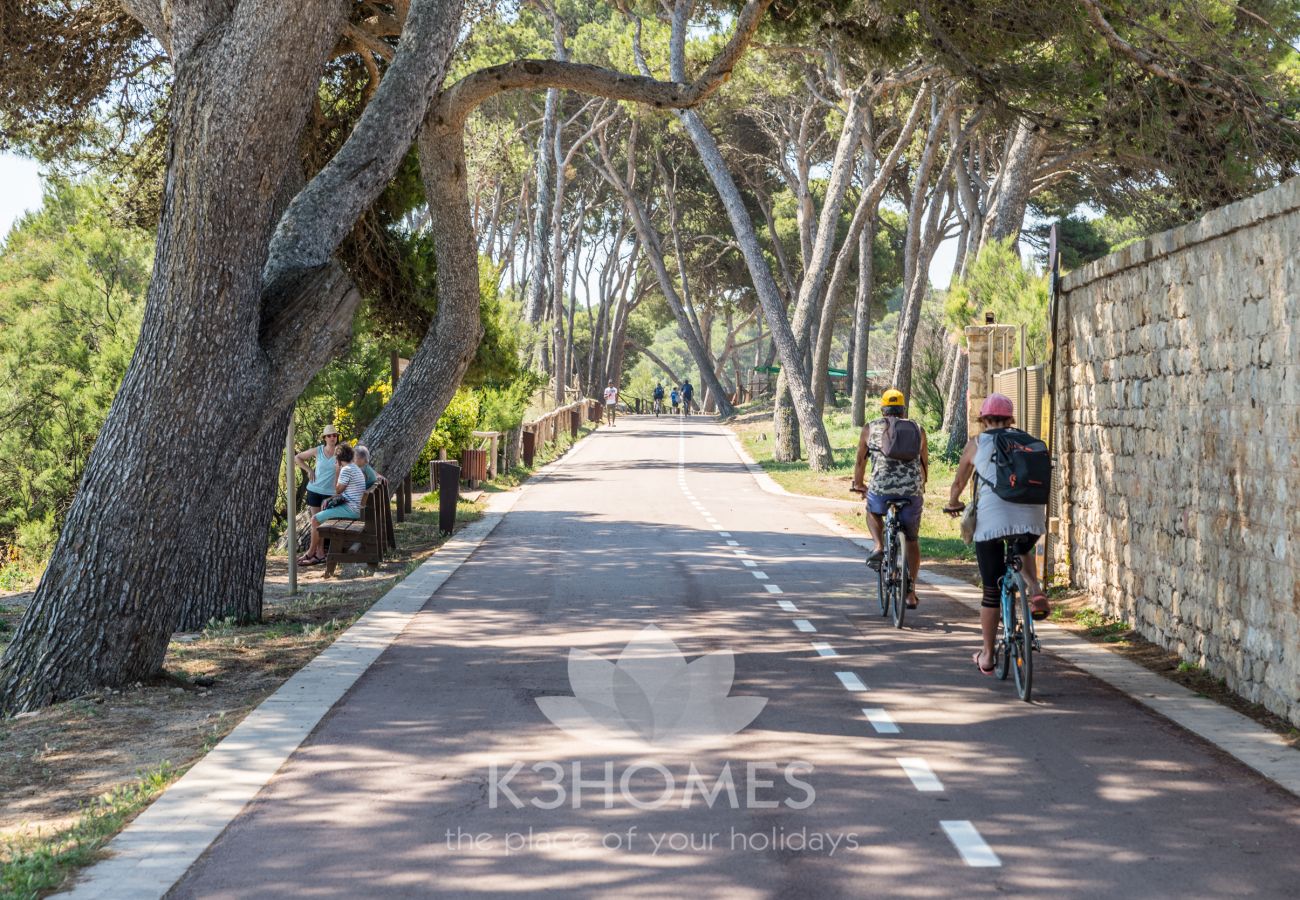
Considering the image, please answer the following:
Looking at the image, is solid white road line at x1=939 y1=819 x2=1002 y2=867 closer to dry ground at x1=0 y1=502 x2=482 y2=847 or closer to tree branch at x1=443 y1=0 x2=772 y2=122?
dry ground at x1=0 y1=502 x2=482 y2=847

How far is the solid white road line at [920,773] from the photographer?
6445 mm

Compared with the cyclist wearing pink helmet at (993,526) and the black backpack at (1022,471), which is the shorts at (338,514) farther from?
the black backpack at (1022,471)

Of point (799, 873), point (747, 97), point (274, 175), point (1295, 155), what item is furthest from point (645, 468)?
point (799, 873)

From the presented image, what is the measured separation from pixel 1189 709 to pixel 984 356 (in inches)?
490

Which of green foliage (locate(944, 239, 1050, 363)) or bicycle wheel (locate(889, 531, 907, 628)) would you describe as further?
green foliage (locate(944, 239, 1050, 363))

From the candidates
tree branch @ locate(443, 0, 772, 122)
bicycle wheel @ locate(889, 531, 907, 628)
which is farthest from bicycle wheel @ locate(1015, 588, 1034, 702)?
tree branch @ locate(443, 0, 772, 122)

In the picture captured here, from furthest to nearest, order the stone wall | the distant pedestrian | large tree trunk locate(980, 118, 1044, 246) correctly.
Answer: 1. the distant pedestrian
2. large tree trunk locate(980, 118, 1044, 246)
3. the stone wall

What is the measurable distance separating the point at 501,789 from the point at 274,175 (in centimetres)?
526

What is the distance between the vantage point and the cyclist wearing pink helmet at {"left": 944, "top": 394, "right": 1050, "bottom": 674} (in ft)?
29.0

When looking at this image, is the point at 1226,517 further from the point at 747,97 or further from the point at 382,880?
the point at 747,97

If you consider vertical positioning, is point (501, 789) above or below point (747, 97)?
below

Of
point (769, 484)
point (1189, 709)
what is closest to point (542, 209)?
point (769, 484)

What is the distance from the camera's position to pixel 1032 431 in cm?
1476

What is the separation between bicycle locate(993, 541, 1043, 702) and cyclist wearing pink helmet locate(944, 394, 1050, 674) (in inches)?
2.2
